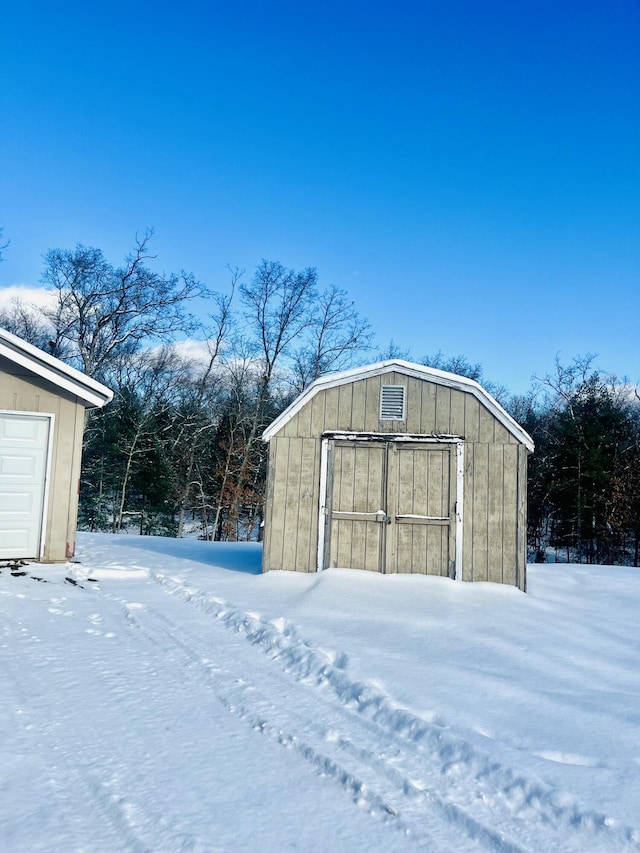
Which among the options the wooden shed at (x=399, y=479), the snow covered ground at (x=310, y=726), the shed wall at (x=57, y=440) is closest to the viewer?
the snow covered ground at (x=310, y=726)

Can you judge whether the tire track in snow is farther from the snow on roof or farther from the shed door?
the snow on roof

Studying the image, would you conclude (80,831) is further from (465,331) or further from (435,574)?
(465,331)

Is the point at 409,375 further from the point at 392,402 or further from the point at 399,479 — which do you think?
the point at 399,479

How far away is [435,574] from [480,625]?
1911 mm

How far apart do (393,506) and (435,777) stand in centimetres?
506

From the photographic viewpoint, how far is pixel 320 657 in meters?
4.41

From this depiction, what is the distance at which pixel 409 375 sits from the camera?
Answer: 7949 millimetres

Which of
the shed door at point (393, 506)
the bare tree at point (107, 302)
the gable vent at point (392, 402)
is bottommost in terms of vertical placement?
the shed door at point (393, 506)

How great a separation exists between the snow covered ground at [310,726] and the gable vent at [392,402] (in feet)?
8.88

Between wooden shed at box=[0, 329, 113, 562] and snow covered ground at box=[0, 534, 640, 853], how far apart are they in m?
1.63

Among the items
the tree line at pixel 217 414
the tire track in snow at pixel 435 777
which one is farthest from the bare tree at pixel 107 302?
the tire track in snow at pixel 435 777

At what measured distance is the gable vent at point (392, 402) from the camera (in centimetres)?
793

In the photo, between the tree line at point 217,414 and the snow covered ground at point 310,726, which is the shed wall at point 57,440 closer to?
the snow covered ground at point 310,726

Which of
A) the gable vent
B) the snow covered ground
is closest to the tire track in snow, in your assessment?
the snow covered ground
